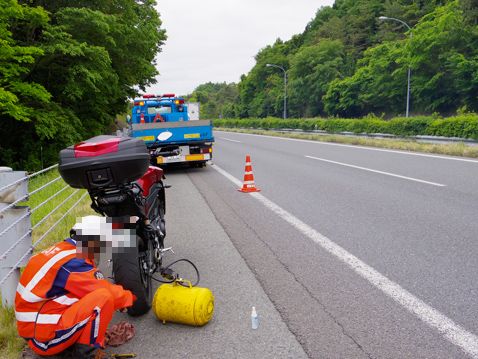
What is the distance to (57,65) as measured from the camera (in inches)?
610

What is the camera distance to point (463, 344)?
10.2 ft

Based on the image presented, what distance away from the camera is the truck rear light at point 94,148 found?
11.2 ft

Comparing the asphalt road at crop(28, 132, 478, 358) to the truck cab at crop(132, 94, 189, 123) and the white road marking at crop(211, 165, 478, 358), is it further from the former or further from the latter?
the truck cab at crop(132, 94, 189, 123)

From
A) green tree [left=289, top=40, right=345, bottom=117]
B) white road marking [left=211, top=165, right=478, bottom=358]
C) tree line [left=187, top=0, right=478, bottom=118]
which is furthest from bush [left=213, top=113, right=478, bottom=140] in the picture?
green tree [left=289, top=40, right=345, bottom=117]

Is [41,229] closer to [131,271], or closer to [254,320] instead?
[131,271]

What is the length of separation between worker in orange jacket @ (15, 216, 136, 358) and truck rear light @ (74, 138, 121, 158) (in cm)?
76

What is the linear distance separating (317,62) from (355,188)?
67556mm

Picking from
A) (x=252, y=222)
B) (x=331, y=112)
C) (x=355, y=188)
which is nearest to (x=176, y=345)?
(x=252, y=222)

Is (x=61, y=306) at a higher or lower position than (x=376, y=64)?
lower

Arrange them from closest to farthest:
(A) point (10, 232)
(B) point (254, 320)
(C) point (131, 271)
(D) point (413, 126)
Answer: (B) point (254, 320), (C) point (131, 271), (A) point (10, 232), (D) point (413, 126)

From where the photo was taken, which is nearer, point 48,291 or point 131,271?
point 48,291

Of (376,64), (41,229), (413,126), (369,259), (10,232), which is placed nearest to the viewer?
(10,232)

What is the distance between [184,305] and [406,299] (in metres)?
1.89

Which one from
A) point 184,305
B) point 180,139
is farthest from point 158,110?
point 184,305
